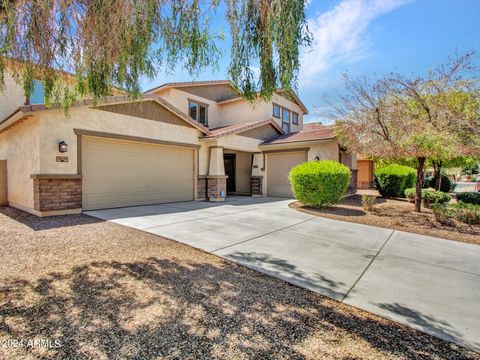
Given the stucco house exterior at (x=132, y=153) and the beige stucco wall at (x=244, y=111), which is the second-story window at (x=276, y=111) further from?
the stucco house exterior at (x=132, y=153)

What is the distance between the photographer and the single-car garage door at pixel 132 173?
359 inches

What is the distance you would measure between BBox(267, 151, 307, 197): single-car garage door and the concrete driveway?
21.3 ft

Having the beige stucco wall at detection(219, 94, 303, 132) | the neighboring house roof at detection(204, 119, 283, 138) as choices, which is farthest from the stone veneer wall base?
the beige stucco wall at detection(219, 94, 303, 132)

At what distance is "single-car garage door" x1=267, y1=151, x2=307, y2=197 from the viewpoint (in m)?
14.5

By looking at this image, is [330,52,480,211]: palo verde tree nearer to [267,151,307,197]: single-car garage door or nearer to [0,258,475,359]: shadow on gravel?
[267,151,307,197]: single-car garage door

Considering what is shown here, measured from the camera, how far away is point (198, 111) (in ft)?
55.8

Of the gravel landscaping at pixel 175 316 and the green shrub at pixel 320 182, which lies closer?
the gravel landscaping at pixel 175 316

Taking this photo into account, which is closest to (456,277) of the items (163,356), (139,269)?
Answer: (163,356)

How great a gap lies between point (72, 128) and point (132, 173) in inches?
105

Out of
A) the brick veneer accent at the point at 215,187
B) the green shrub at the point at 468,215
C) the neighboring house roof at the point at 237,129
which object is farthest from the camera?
the neighboring house roof at the point at 237,129

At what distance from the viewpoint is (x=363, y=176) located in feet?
78.1

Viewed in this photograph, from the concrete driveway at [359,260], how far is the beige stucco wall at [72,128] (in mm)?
2285

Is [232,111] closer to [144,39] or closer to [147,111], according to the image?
[147,111]

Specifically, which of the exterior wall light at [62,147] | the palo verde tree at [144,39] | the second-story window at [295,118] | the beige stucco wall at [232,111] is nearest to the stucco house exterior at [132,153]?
the exterior wall light at [62,147]
